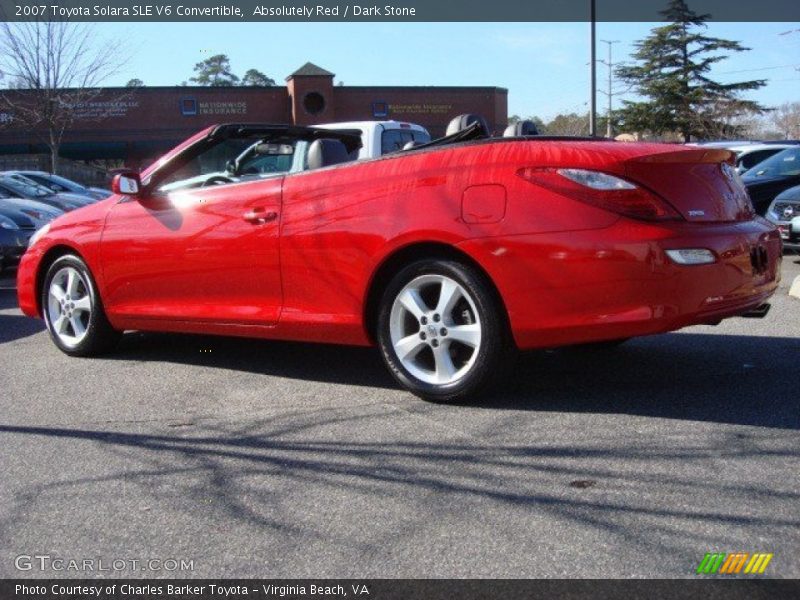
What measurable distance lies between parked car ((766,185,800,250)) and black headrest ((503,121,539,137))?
6617mm

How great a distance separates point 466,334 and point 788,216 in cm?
830

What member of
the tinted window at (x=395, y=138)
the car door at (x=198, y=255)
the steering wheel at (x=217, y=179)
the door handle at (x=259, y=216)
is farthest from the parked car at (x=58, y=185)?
the door handle at (x=259, y=216)

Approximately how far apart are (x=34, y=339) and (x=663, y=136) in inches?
2111

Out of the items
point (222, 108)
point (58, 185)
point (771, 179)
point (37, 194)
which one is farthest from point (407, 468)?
point (222, 108)

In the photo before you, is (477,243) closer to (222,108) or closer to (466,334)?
(466,334)

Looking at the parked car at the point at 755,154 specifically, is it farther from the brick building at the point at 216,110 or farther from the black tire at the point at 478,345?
the brick building at the point at 216,110

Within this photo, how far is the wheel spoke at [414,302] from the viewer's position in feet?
14.8

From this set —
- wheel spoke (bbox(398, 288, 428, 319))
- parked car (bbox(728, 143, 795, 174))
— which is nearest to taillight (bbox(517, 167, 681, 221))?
wheel spoke (bbox(398, 288, 428, 319))

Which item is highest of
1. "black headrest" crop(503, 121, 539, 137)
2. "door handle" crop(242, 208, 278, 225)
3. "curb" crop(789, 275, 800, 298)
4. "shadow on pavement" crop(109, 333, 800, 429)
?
"black headrest" crop(503, 121, 539, 137)

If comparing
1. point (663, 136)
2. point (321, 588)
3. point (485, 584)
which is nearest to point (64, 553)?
point (321, 588)

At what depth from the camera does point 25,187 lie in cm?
1836

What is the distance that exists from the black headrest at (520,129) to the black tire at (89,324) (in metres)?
2.90

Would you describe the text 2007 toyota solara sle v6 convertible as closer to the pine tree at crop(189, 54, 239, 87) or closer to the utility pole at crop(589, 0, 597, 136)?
the utility pole at crop(589, 0, 597, 136)

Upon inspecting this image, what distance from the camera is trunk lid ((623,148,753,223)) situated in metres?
4.16
